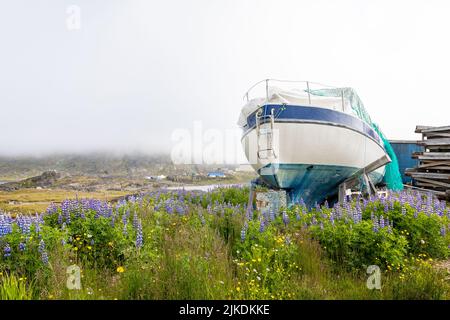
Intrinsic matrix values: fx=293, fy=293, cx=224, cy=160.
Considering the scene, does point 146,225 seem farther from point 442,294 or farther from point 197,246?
point 442,294

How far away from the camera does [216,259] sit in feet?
12.5

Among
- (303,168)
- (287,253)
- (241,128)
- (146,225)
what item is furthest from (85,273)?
(241,128)

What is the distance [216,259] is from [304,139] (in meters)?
5.44

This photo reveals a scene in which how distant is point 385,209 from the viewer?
6266mm

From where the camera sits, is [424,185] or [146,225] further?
[424,185]

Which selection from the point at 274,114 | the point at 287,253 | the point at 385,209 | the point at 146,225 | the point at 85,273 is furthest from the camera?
the point at 274,114

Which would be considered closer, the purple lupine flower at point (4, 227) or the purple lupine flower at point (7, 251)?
the purple lupine flower at point (7, 251)

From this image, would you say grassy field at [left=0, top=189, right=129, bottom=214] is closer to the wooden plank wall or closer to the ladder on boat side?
the ladder on boat side

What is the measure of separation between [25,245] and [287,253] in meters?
3.42

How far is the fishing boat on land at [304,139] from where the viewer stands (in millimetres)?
8258

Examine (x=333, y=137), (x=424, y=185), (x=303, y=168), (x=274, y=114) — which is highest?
(x=274, y=114)

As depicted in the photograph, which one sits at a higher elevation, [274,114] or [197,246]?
[274,114]

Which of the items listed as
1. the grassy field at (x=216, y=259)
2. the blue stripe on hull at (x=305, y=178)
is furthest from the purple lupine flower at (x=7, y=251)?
the blue stripe on hull at (x=305, y=178)

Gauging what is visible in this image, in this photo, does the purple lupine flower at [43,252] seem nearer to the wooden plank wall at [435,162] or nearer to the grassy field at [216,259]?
the grassy field at [216,259]
